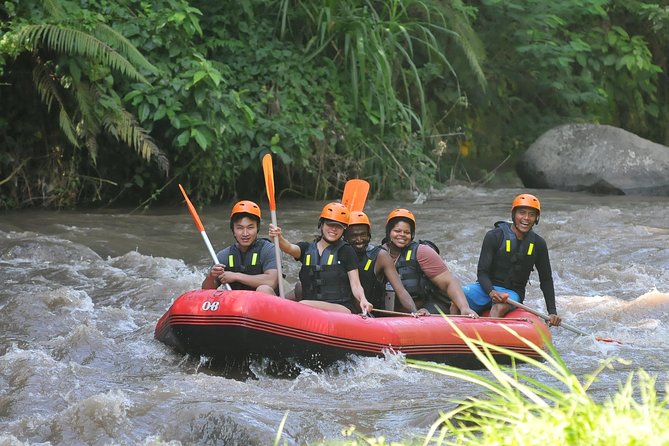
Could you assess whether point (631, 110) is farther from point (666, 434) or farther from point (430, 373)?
point (666, 434)

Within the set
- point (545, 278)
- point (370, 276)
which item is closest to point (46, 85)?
point (370, 276)

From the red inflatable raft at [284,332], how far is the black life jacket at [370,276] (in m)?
0.56

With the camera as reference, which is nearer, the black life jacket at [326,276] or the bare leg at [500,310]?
the black life jacket at [326,276]

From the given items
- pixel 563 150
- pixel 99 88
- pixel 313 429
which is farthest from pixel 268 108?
pixel 313 429

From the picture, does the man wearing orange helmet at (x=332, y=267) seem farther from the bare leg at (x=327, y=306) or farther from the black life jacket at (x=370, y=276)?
the black life jacket at (x=370, y=276)

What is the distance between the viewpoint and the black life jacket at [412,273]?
6.71m

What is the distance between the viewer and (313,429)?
4.56 meters

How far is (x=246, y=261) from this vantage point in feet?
21.1

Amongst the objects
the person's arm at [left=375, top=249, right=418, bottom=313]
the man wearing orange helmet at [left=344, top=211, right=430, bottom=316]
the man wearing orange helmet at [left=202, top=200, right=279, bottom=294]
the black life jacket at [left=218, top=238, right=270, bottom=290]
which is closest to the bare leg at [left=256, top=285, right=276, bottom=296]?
the man wearing orange helmet at [left=202, top=200, right=279, bottom=294]

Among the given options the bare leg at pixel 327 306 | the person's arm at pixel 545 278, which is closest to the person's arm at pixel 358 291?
the bare leg at pixel 327 306

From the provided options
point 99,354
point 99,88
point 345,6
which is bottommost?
point 99,354

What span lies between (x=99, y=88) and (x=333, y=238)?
452cm

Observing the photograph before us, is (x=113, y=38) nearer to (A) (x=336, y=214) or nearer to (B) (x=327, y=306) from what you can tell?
(A) (x=336, y=214)

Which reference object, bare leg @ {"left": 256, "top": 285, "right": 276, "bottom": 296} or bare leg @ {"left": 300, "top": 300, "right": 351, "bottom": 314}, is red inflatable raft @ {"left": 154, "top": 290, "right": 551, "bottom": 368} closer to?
bare leg @ {"left": 300, "top": 300, "right": 351, "bottom": 314}
